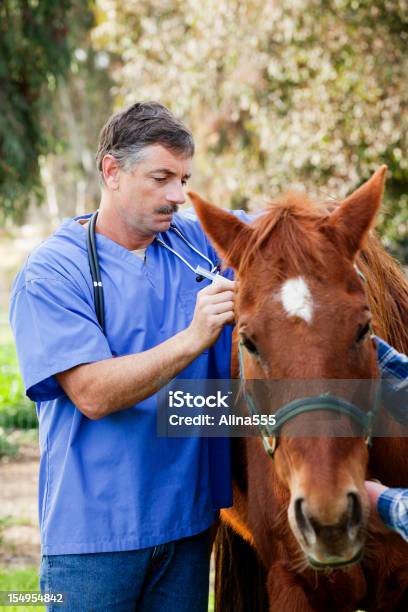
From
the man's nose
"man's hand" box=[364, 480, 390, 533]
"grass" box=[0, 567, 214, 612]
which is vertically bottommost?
"grass" box=[0, 567, 214, 612]

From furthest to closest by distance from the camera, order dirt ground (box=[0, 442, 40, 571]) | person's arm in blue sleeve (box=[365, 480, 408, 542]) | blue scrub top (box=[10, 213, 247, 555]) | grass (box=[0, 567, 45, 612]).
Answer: dirt ground (box=[0, 442, 40, 571]), grass (box=[0, 567, 45, 612]), blue scrub top (box=[10, 213, 247, 555]), person's arm in blue sleeve (box=[365, 480, 408, 542])

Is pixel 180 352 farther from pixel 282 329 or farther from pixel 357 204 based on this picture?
pixel 357 204

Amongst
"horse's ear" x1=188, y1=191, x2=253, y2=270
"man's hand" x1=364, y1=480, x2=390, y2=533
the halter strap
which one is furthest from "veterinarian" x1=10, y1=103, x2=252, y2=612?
"man's hand" x1=364, y1=480, x2=390, y2=533

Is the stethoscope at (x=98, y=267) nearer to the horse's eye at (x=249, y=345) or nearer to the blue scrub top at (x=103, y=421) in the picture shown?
the blue scrub top at (x=103, y=421)

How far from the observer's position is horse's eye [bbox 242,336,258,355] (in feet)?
7.91

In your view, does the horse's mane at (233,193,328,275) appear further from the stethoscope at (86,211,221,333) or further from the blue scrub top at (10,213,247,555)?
the blue scrub top at (10,213,247,555)

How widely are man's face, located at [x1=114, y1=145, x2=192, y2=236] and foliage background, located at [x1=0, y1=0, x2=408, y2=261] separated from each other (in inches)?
220

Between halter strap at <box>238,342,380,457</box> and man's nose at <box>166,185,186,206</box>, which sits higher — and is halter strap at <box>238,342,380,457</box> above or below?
below

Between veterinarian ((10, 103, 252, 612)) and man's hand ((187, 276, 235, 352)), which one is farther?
veterinarian ((10, 103, 252, 612))

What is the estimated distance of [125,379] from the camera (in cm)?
265

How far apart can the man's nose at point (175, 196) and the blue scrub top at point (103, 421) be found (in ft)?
0.85

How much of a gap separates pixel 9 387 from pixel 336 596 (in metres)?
7.92

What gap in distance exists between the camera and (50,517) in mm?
A: 2801

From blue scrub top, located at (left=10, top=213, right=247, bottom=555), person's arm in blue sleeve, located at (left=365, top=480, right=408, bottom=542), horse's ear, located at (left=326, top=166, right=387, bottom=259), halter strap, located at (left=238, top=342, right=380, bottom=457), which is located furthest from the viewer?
blue scrub top, located at (left=10, top=213, right=247, bottom=555)
